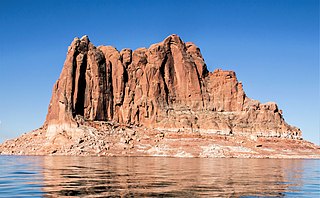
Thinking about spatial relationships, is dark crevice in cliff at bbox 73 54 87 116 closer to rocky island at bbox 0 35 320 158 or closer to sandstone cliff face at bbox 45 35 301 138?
sandstone cliff face at bbox 45 35 301 138

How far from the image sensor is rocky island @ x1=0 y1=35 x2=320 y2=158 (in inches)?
4820

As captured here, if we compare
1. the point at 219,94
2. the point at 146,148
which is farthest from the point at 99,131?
the point at 219,94

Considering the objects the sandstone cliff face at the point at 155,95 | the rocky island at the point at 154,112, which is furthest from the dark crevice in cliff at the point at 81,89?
the rocky island at the point at 154,112

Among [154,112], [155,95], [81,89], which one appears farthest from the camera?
[155,95]

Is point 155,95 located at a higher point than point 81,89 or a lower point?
lower

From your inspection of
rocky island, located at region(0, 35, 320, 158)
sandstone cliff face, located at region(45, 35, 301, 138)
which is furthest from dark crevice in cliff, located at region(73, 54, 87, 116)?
rocky island, located at region(0, 35, 320, 158)

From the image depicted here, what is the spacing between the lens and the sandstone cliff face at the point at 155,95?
5487 inches

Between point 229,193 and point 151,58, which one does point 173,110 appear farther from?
point 229,193

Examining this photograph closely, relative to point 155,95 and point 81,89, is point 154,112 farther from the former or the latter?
point 81,89

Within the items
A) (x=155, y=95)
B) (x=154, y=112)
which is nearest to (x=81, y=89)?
(x=155, y=95)

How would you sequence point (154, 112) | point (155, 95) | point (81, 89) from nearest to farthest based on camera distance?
point (81, 89)
point (154, 112)
point (155, 95)

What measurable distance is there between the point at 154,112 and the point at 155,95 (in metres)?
7.76

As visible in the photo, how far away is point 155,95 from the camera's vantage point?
150 meters

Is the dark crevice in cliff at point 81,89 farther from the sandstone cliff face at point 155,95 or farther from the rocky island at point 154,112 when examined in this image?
the rocky island at point 154,112
